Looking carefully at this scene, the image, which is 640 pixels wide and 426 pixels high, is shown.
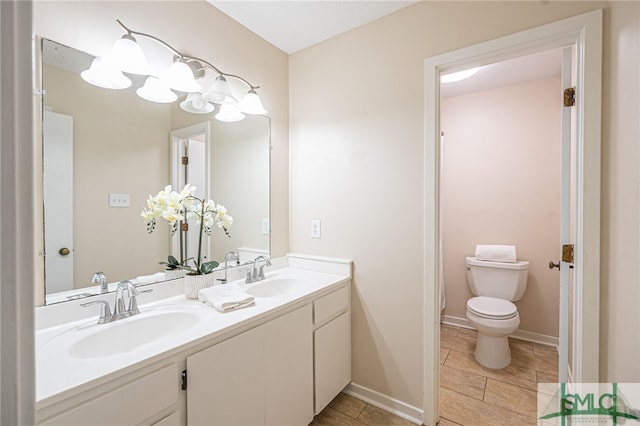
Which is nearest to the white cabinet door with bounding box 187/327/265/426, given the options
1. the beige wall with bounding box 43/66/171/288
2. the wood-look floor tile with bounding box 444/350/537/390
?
the beige wall with bounding box 43/66/171/288

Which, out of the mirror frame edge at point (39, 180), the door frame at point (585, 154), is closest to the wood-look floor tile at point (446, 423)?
the door frame at point (585, 154)

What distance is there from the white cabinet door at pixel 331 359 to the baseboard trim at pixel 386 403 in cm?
9

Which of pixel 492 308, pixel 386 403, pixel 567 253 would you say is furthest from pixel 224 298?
pixel 492 308

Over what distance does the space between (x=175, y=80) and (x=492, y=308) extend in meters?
2.75

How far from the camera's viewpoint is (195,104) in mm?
1585

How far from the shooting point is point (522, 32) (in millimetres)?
1354

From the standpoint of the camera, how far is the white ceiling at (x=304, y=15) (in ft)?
5.43

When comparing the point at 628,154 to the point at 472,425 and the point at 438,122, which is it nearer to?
the point at 438,122

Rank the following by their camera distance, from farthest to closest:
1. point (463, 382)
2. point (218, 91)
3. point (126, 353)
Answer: point (463, 382) → point (218, 91) → point (126, 353)

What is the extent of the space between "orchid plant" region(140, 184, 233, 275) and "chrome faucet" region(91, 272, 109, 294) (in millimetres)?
266

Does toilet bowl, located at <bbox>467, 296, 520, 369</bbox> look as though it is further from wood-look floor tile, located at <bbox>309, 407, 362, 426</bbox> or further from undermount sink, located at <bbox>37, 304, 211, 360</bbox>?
undermount sink, located at <bbox>37, 304, 211, 360</bbox>

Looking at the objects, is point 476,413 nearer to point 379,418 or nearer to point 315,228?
point 379,418

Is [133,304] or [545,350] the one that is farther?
[545,350]

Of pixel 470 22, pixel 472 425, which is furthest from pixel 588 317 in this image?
pixel 470 22
